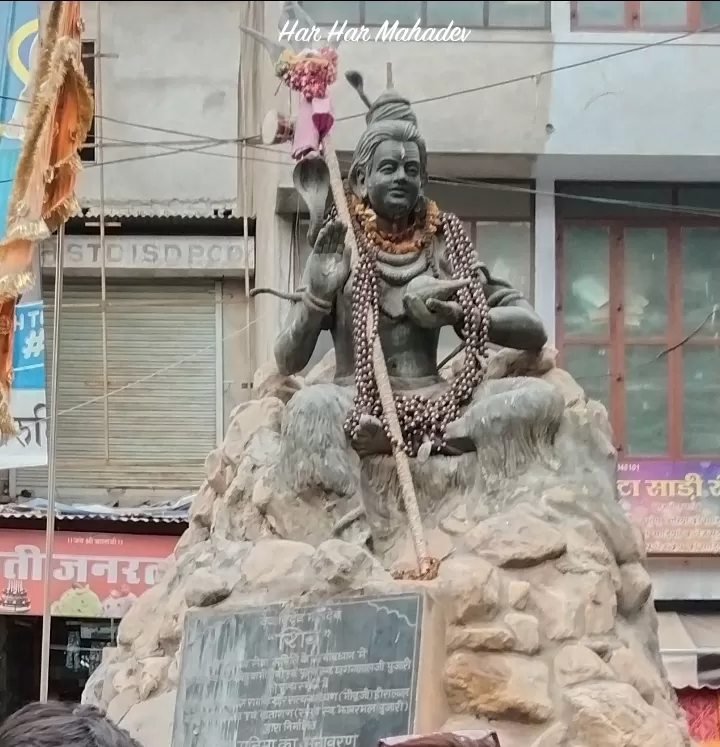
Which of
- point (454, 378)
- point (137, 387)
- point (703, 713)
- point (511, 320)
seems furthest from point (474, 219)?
point (454, 378)

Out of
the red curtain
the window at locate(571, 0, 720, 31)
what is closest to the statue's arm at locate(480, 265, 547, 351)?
the window at locate(571, 0, 720, 31)

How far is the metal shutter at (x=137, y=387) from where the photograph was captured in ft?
31.5

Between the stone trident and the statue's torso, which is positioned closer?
the stone trident

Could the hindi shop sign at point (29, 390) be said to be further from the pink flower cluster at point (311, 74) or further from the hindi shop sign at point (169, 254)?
the pink flower cluster at point (311, 74)

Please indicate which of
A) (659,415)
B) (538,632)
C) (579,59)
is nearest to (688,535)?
(659,415)

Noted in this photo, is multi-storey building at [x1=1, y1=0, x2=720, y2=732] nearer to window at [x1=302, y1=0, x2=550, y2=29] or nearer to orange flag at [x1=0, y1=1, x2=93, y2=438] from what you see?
window at [x1=302, y1=0, x2=550, y2=29]

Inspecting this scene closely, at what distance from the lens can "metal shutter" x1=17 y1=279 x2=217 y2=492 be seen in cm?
959

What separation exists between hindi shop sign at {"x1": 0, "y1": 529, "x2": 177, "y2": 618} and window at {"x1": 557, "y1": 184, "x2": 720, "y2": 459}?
10.2 ft

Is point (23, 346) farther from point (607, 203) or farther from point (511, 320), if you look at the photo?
point (511, 320)

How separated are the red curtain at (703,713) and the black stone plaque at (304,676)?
4.53 m

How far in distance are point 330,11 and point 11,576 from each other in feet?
14.4

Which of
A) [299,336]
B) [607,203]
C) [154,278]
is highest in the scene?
[607,203]

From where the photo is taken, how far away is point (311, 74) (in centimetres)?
481

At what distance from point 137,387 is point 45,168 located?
4679mm
